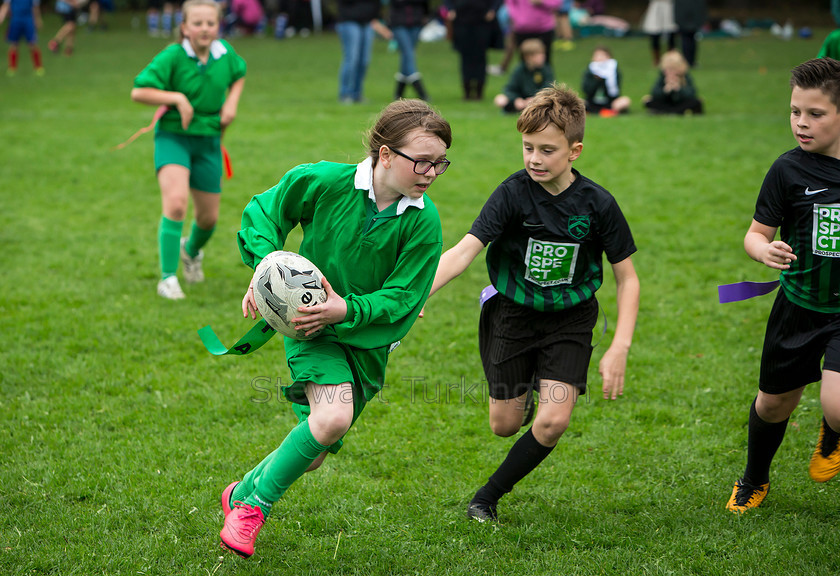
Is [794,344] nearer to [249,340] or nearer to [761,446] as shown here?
[761,446]

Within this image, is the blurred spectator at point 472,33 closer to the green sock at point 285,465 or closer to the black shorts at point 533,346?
the black shorts at point 533,346

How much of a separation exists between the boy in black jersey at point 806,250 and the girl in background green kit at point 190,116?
14.1 feet

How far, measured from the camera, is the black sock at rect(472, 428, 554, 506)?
3.77 metres

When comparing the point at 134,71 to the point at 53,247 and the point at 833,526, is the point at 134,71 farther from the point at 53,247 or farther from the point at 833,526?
the point at 833,526

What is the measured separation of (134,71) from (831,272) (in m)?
18.4

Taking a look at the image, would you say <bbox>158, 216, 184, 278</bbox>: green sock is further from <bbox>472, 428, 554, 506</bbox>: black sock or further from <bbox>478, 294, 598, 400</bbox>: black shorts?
<bbox>472, 428, 554, 506</bbox>: black sock

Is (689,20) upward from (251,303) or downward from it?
downward

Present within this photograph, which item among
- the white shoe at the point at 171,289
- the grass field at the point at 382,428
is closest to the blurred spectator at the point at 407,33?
the grass field at the point at 382,428

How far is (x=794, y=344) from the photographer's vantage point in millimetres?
3654

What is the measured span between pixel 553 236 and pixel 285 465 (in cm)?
150

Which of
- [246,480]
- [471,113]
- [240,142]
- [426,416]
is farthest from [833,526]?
[471,113]

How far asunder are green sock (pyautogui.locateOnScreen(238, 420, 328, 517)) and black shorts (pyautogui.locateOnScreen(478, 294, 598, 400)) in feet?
3.23

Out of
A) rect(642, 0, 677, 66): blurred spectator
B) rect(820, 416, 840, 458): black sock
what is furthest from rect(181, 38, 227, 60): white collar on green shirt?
rect(642, 0, 677, 66): blurred spectator

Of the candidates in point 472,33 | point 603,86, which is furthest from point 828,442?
point 472,33
